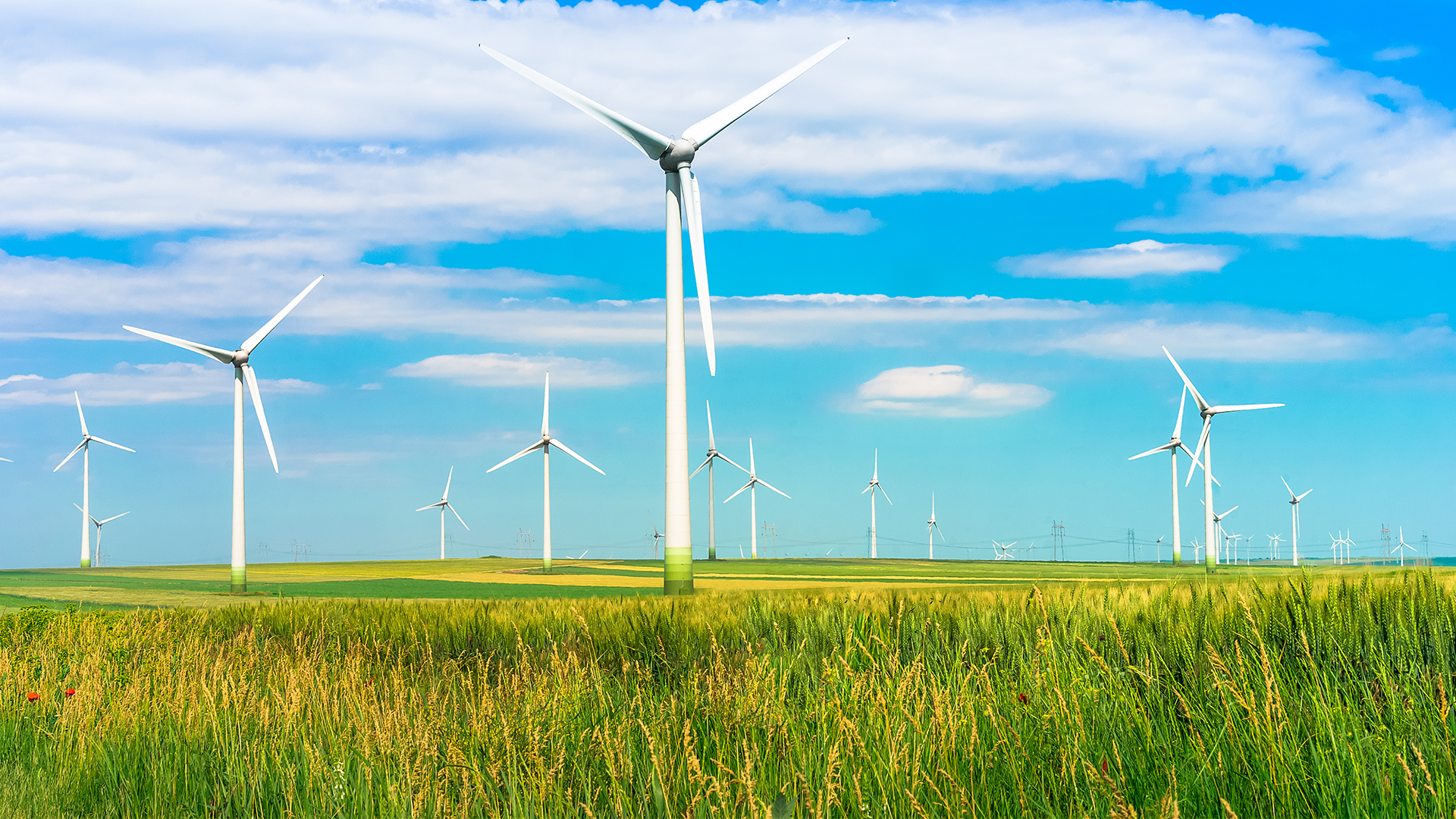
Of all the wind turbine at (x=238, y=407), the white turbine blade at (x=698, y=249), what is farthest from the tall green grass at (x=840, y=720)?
the wind turbine at (x=238, y=407)

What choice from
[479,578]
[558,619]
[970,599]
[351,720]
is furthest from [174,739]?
[479,578]

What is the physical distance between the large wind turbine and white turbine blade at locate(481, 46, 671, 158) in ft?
0.10

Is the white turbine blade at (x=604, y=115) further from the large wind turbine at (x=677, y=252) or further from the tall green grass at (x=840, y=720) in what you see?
the tall green grass at (x=840, y=720)

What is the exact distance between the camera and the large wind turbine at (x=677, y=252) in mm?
35375

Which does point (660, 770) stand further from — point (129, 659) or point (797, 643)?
point (129, 659)

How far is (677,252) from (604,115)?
6.91 metres

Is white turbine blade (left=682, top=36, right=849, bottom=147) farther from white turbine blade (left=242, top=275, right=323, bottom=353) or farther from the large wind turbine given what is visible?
white turbine blade (left=242, top=275, right=323, bottom=353)

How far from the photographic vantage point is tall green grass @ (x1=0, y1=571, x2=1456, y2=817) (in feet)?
19.2

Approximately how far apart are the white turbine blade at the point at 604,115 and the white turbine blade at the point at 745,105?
1479 millimetres

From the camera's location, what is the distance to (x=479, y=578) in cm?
A: 7231

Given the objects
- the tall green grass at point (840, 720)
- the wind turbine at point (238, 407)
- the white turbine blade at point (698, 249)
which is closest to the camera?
the tall green grass at point (840, 720)

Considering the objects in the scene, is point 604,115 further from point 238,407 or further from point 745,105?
point 238,407

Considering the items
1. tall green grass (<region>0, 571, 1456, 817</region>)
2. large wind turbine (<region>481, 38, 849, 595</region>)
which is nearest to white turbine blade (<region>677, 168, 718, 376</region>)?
large wind turbine (<region>481, 38, 849, 595</region>)

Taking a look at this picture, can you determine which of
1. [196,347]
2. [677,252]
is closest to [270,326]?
[196,347]
